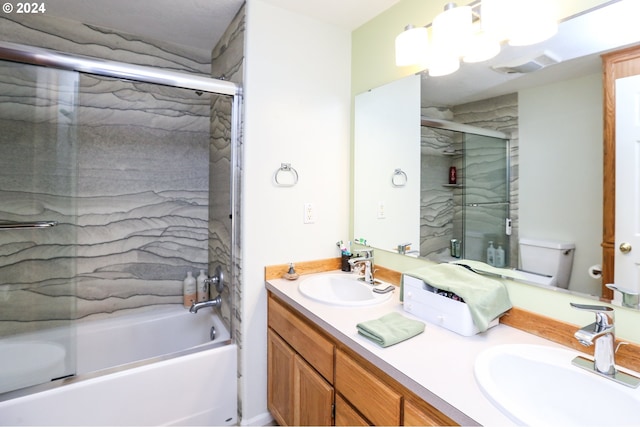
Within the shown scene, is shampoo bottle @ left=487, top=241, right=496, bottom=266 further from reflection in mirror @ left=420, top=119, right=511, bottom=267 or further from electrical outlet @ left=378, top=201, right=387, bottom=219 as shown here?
electrical outlet @ left=378, top=201, right=387, bottom=219

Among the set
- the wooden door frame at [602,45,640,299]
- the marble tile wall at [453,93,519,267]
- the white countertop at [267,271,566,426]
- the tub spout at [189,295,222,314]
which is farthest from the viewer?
the tub spout at [189,295,222,314]

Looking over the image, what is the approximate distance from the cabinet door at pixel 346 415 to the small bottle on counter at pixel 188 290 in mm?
1559

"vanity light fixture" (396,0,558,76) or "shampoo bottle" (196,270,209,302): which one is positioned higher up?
"vanity light fixture" (396,0,558,76)

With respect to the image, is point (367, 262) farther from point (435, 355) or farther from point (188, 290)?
point (188, 290)

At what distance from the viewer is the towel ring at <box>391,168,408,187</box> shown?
5.71 feet

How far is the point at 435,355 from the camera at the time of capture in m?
0.98

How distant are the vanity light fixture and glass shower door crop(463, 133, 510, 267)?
36 cm

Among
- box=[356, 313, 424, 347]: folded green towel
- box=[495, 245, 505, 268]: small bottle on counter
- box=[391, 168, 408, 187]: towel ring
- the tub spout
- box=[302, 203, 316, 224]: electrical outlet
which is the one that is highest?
box=[391, 168, 408, 187]: towel ring

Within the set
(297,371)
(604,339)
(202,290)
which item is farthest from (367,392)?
(202,290)

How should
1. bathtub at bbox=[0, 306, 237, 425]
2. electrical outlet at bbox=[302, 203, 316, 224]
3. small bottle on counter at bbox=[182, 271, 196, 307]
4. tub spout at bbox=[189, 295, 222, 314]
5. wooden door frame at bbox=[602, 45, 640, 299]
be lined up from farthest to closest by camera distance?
small bottle on counter at bbox=[182, 271, 196, 307], tub spout at bbox=[189, 295, 222, 314], electrical outlet at bbox=[302, 203, 316, 224], bathtub at bbox=[0, 306, 237, 425], wooden door frame at bbox=[602, 45, 640, 299]

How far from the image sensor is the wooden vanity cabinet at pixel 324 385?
3.07 ft

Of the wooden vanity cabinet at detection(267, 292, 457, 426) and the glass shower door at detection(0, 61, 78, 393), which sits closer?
the wooden vanity cabinet at detection(267, 292, 457, 426)

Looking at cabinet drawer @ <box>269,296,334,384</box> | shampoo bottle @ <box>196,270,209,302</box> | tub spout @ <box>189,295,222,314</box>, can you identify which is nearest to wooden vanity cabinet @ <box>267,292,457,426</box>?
cabinet drawer @ <box>269,296,334,384</box>

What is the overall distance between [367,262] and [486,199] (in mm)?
697
